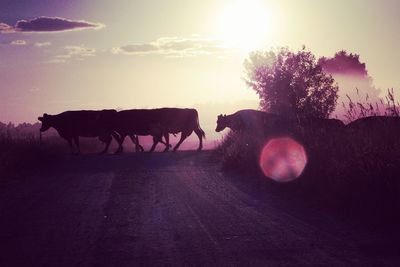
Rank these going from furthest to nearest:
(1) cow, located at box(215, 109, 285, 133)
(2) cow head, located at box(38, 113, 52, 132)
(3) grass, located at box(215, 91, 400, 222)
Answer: (1) cow, located at box(215, 109, 285, 133) → (2) cow head, located at box(38, 113, 52, 132) → (3) grass, located at box(215, 91, 400, 222)

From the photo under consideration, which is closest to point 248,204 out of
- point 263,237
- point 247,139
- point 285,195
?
point 285,195

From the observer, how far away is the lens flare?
13.0m

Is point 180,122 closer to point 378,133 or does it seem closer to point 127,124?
point 127,124

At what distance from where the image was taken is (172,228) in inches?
326

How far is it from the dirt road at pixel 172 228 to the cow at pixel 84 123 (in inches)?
635

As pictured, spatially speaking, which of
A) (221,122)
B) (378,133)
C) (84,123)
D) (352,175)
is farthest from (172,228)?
(221,122)

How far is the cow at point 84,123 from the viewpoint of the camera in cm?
3028

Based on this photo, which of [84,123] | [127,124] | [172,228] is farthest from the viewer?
[127,124]

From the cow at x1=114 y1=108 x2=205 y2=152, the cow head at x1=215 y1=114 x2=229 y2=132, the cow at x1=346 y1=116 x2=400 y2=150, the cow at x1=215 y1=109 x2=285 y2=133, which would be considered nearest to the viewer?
the cow at x1=346 y1=116 x2=400 y2=150

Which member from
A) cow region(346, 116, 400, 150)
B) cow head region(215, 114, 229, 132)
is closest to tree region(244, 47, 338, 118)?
cow head region(215, 114, 229, 132)

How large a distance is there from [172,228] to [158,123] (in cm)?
2342

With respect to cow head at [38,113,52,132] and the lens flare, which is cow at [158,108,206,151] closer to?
cow head at [38,113,52,132]

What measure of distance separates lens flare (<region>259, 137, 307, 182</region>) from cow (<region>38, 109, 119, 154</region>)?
51.8 ft

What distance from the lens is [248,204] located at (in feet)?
34.7
